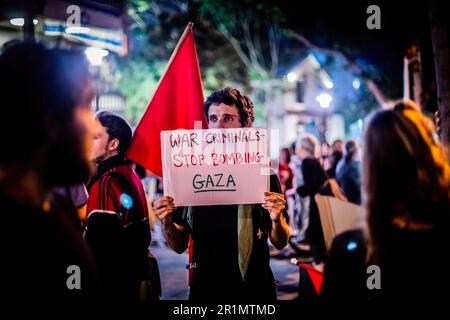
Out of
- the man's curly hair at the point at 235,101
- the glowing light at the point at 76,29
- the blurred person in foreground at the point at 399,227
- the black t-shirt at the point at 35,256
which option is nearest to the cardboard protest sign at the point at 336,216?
the man's curly hair at the point at 235,101

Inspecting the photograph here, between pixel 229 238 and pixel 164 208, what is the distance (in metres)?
0.46

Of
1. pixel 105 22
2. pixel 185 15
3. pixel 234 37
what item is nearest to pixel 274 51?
pixel 234 37

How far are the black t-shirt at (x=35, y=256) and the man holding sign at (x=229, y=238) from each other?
139 cm

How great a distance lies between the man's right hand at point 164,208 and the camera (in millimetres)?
3291

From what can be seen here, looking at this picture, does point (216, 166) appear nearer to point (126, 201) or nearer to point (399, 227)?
point (126, 201)

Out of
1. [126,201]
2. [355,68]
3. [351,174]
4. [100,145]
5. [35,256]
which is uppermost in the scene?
[355,68]

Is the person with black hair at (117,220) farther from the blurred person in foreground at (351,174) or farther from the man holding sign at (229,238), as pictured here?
the blurred person in foreground at (351,174)

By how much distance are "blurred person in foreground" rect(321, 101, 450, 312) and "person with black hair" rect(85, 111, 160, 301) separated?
132cm

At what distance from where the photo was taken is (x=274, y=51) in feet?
106

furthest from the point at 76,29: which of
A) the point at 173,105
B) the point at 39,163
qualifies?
the point at 39,163

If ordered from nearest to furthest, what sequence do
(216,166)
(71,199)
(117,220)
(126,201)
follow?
(71,199), (117,220), (126,201), (216,166)

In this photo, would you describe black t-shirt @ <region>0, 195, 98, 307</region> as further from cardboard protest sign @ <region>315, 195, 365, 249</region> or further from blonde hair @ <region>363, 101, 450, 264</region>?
cardboard protest sign @ <region>315, 195, 365, 249</region>

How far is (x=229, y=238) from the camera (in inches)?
127

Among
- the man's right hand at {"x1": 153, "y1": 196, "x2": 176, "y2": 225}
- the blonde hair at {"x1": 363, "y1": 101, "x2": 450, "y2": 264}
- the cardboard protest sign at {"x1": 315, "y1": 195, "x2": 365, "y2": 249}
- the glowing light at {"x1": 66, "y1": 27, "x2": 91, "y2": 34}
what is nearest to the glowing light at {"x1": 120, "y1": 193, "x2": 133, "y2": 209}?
the man's right hand at {"x1": 153, "y1": 196, "x2": 176, "y2": 225}
